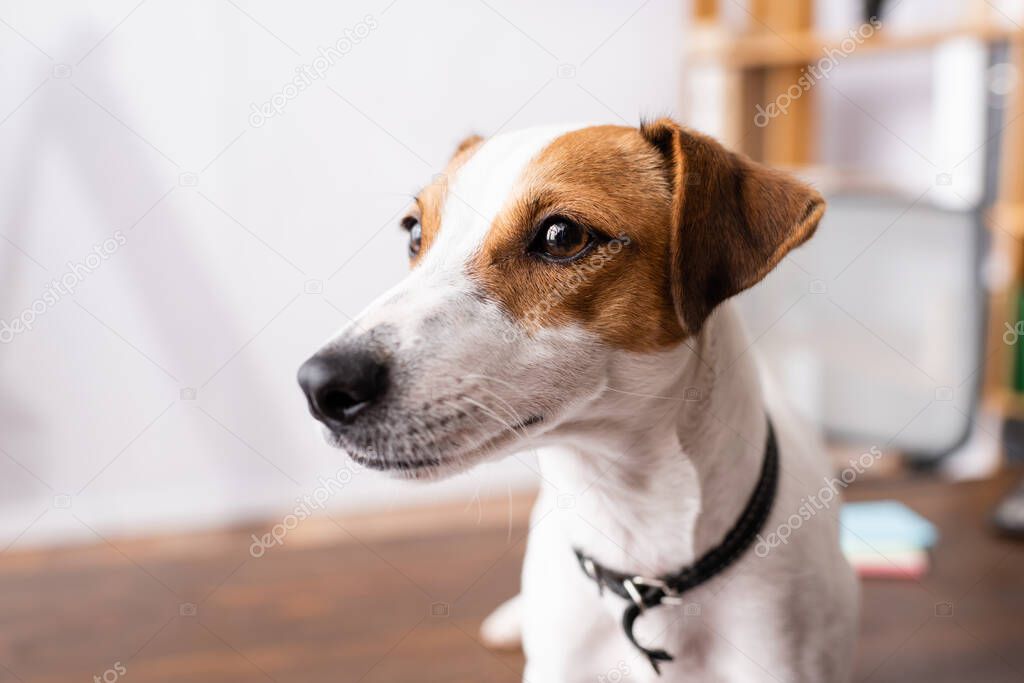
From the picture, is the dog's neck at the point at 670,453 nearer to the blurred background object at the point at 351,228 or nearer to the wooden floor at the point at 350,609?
the wooden floor at the point at 350,609

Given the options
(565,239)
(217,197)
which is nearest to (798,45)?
(217,197)

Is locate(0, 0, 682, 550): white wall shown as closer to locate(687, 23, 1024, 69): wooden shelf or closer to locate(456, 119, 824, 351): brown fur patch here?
locate(687, 23, 1024, 69): wooden shelf

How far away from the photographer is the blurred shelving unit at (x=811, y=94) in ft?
8.82

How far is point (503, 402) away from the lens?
3.20 feet

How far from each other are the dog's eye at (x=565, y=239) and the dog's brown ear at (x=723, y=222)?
0.11m

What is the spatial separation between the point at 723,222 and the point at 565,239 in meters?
0.20

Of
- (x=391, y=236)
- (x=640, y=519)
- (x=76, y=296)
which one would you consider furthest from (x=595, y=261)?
(x=76, y=296)

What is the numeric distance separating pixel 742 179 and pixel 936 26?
2125mm

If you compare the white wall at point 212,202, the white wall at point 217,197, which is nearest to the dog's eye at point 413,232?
the white wall at point 217,197

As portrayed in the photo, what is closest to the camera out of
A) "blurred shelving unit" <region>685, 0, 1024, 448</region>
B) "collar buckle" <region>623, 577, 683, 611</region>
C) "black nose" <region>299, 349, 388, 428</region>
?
"black nose" <region>299, 349, 388, 428</region>

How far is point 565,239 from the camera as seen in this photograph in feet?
3.40

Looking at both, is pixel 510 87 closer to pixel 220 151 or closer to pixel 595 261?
pixel 220 151

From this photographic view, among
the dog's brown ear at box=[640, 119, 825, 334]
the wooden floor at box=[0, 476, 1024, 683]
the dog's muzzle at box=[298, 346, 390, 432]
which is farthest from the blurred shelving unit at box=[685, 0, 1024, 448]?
the dog's muzzle at box=[298, 346, 390, 432]

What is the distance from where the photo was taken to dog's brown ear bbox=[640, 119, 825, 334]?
1039 mm
